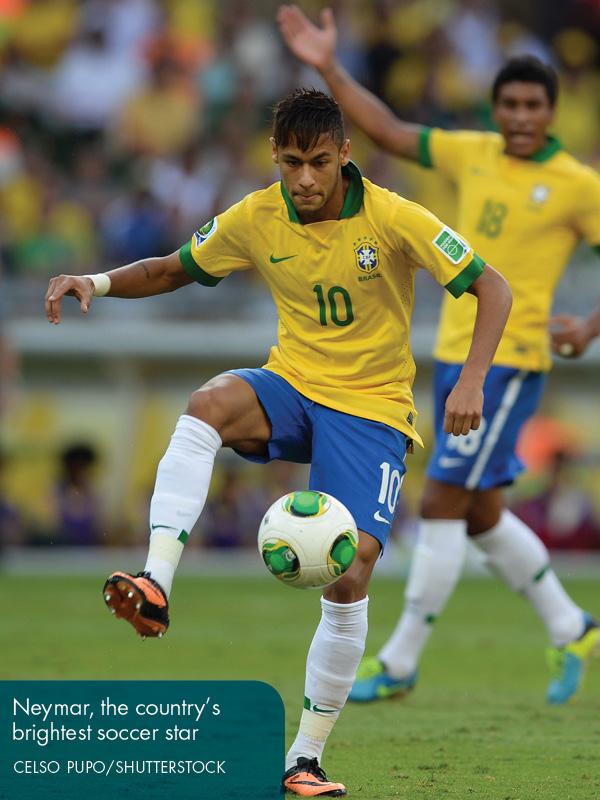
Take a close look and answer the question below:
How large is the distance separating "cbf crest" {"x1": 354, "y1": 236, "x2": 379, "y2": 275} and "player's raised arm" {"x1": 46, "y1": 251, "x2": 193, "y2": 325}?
766 millimetres

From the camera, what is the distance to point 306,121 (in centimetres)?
458

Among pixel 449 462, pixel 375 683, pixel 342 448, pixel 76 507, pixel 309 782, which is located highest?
pixel 342 448

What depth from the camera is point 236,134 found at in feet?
55.2

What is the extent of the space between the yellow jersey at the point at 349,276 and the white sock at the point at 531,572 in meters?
2.30

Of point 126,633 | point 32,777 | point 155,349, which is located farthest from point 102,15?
point 32,777

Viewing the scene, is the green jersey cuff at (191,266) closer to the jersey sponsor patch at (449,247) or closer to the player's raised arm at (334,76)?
the jersey sponsor patch at (449,247)

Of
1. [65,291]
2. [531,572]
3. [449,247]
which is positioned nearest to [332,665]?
[449,247]

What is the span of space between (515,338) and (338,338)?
2123mm

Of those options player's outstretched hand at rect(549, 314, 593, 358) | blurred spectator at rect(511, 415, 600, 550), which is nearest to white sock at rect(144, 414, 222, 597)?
player's outstretched hand at rect(549, 314, 593, 358)

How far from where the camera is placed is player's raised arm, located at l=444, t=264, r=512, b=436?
458 cm

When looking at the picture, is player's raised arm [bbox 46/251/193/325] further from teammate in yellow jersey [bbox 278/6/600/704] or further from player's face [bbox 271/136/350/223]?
teammate in yellow jersey [bbox 278/6/600/704]

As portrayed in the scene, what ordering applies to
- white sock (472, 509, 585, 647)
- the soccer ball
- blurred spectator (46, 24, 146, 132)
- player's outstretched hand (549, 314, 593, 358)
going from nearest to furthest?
the soccer ball → player's outstretched hand (549, 314, 593, 358) → white sock (472, 509, 585, 647) → blurred spectator (46, 24, 146, 132)

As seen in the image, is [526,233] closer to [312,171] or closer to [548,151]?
[548,151]
